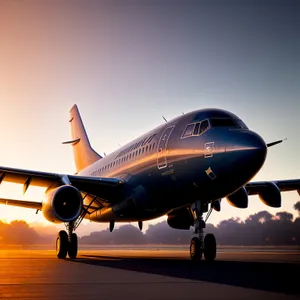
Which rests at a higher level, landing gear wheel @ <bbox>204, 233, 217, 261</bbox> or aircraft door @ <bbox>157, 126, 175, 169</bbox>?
aircraft door @ <bbox>157, 126, 175, 169</bbox>

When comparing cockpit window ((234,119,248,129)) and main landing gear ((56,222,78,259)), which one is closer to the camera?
cockpit window ((234,119,248,129))

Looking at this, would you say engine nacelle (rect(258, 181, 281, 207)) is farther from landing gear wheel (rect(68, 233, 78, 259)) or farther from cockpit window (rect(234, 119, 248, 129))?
landing gear wheel (rect(68, 233, 78, 259))

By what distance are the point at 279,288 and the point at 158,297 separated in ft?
7.88

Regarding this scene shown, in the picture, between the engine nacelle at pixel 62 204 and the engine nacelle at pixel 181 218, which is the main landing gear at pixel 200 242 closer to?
the engine nacelle at pixel 181 218

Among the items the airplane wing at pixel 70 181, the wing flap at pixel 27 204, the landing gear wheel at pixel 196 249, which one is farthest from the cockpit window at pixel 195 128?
the wing flap at pixel 27 204

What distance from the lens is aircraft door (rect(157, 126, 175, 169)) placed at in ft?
57.2

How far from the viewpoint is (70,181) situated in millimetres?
19875

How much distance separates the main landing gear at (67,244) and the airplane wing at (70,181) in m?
1.85

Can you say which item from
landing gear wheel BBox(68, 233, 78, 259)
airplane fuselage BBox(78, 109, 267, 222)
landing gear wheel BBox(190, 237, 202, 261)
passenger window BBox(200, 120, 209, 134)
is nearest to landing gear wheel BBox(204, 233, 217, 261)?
landing gear wheel BBox(190, 237, 202, 261)

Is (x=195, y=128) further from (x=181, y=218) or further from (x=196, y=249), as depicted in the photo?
(x=181, y=218)

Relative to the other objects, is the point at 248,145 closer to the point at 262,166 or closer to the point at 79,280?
the point at 262,166

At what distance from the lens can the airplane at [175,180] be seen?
1462 cm

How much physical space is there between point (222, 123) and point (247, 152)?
193 centimetres

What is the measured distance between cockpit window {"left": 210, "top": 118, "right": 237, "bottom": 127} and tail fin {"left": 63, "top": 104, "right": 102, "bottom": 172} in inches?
687
